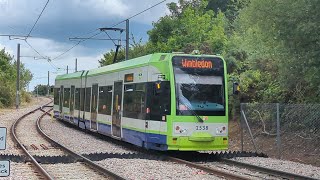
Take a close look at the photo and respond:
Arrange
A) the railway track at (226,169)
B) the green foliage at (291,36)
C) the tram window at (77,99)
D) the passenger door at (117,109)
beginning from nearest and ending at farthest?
the railway track at (226,169) < the green foliage at (291,36) < the passenger door at (117,109) < the tram window at (77,99)

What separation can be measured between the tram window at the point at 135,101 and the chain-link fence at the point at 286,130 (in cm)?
390

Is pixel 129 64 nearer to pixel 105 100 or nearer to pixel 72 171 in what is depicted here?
pixel 105 100

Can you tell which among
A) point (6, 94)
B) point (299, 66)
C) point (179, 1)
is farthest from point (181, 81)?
point (6, 94)

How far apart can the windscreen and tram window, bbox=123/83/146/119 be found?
159 cm

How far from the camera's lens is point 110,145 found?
829 inches

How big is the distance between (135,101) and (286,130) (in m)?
6.41

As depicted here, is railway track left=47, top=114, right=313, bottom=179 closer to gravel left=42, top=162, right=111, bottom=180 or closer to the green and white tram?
the green and white tram

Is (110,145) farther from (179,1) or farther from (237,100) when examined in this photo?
(179,1)

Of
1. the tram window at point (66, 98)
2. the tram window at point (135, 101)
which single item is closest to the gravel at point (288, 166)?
the tram window at point (135, 101)

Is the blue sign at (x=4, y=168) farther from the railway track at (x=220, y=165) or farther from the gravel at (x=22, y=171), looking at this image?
the railway track at (x=220, y=165)

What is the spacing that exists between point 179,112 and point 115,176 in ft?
13.9

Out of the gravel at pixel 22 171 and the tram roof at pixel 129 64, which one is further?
the tram roof at pixel 129 64

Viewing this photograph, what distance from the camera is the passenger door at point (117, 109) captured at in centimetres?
1943

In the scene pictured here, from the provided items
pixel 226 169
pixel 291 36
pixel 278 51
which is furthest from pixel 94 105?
pixel 226 169
